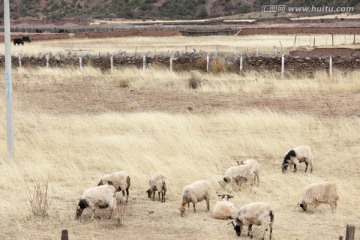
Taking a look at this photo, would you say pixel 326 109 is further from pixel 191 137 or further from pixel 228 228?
pixel 228 228

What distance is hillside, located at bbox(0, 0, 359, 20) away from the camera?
371ft

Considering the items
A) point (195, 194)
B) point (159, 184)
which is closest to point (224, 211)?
point (195, 194)

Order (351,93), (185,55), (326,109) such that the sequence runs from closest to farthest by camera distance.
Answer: (326,109)
(351,93)
(185,55)

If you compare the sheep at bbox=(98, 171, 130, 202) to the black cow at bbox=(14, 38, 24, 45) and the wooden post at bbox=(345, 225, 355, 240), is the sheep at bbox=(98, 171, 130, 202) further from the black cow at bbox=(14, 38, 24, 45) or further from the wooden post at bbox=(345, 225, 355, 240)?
the black cow at bbox=(14, 38, 24, 45)

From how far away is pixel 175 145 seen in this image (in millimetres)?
16922

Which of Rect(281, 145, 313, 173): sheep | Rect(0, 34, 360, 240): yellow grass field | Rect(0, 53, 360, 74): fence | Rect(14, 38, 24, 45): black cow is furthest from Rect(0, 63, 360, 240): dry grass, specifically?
Rect(14, 38, 24, 45): black cow

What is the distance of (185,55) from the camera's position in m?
35.8

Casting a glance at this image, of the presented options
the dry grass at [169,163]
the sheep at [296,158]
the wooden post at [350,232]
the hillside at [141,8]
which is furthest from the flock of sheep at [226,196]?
the hillside at [141,8]

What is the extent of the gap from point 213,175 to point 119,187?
102 inches

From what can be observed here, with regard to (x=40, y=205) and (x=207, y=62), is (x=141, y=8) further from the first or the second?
(x=40, y=205)

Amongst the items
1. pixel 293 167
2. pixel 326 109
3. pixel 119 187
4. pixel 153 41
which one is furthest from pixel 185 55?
pixel 153 41

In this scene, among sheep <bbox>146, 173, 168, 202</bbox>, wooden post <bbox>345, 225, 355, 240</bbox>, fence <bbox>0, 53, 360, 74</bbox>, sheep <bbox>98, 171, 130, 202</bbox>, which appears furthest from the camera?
fence <bbox>0, 53, 360, 74</bbox>

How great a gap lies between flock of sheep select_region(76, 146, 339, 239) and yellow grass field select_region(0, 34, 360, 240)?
0.21m

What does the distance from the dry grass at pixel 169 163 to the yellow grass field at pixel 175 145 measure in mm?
26
